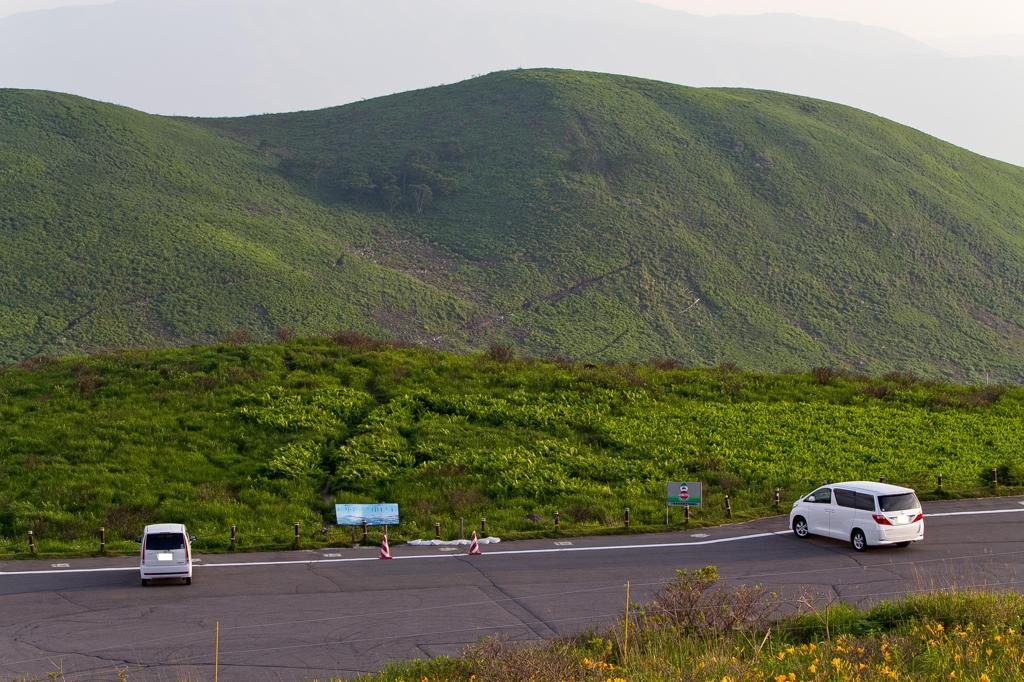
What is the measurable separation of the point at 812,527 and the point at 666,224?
89089 millimetres

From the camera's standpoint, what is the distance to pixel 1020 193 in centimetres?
14225

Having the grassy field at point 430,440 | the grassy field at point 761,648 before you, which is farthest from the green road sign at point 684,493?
the grassy field at point 761,648


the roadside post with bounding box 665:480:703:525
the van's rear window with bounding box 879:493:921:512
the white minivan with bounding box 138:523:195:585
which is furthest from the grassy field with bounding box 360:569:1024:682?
the roadside post with bounding box 665:480:703:525

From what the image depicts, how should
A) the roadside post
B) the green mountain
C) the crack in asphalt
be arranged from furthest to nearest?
the green mountain, the roadside post, the crack in asphalt

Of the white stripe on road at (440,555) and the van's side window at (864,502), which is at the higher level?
the van's side window at (864,502)

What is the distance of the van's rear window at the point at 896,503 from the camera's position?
85.5 ft

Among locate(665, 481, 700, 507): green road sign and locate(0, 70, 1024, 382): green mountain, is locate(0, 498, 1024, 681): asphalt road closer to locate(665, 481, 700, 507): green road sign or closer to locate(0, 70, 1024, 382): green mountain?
locate(665, 481, 700, 507): green road sign

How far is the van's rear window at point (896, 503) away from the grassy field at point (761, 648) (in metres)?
9.91

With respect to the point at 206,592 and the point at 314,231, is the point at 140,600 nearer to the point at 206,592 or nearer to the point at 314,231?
the point at 206,592

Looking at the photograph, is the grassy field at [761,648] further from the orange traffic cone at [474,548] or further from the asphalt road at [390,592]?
the orange traffic cone at [474,548]

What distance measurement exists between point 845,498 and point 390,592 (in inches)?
487

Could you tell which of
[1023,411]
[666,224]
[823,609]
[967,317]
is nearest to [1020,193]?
[967,317]

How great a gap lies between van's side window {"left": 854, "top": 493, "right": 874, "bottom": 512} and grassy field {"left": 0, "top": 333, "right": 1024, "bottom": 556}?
5.58 meters

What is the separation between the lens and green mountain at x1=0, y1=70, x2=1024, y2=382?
88.6m
